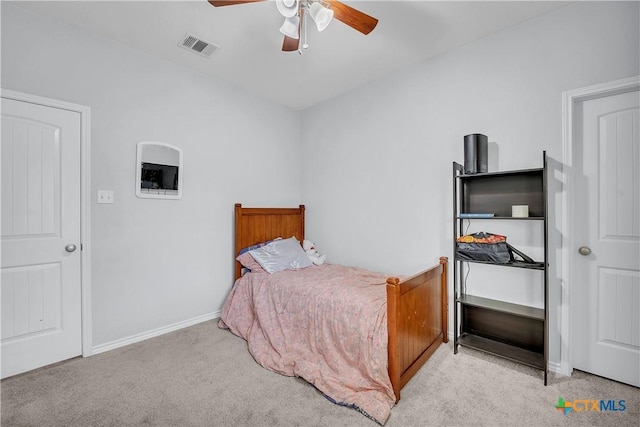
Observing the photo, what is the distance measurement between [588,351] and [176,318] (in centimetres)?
342

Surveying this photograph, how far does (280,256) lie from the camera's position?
3076 mm

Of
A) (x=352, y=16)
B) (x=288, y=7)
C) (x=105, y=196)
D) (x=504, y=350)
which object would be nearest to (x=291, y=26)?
(x=288, y=7)

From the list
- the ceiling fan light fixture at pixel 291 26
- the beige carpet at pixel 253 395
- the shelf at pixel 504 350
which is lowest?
the beige carpet at pixel 253 395

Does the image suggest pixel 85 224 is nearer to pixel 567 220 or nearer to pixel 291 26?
pixel 291 26

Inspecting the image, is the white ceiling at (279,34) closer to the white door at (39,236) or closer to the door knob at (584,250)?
the white door at (39,236)

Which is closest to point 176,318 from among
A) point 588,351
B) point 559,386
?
point 559,386

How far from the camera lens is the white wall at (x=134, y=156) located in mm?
2207

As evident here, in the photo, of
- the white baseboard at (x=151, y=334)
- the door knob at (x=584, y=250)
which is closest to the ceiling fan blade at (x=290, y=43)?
the door knob at (x=584, y=250)

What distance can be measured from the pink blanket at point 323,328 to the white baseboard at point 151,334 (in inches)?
10.5

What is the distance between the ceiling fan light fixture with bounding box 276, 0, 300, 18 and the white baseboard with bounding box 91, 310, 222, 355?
2804 mm

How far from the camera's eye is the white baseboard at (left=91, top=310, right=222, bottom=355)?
2.41m

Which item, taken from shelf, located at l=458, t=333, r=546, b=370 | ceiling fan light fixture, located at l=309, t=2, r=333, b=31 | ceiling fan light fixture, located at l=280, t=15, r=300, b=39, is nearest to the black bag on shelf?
shelf, located at l=458, t=333, r=546, b=370

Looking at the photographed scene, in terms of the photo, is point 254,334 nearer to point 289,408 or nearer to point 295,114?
point 289,408

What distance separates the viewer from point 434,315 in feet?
7.86
